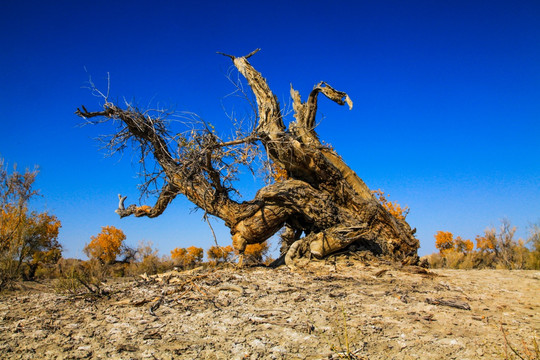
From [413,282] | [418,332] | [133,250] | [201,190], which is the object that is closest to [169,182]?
[201,190]

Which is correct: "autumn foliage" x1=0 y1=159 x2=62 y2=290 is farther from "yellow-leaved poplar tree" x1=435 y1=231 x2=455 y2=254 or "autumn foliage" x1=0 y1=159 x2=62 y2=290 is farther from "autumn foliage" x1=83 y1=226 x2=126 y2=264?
"yellow-leaved poplar tree" x1=435 y1=231 x2=455 y2=254

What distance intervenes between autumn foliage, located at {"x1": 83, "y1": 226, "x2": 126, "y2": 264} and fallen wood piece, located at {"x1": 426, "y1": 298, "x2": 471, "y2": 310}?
1500 cm

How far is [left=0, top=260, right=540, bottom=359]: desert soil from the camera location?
11.2 ft

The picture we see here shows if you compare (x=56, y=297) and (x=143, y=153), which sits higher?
(x=143, y=153)

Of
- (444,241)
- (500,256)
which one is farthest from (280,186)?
(444,241)

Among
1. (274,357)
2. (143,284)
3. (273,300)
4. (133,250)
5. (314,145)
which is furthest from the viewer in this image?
(133,250)

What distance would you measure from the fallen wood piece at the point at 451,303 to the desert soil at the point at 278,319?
0.01 meters

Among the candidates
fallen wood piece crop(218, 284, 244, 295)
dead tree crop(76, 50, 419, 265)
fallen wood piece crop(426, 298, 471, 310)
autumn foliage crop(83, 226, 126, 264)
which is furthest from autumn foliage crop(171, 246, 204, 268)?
fallen wood piece crop(426, 298, 471, 310)

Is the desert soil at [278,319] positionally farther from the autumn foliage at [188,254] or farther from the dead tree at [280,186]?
the autumn foliage at [188,254]

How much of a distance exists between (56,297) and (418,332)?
216 inches

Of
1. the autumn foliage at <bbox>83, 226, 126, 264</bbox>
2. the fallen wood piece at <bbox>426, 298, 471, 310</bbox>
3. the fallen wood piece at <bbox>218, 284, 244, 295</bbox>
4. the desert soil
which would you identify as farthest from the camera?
the autumn foliage at <bbox>83, 226, 126, 264</bbox>

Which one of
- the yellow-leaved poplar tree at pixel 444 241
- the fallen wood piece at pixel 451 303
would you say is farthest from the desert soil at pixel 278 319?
the yellow-leaved poplar tree at pixel 444 241

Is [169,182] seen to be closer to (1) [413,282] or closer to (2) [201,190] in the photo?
(2) [201,190]

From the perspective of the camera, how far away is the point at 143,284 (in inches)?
250
